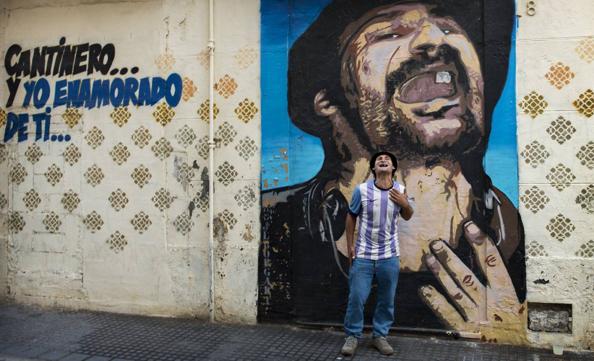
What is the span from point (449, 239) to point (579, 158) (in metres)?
1.48

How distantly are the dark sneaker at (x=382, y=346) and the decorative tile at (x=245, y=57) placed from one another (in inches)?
130

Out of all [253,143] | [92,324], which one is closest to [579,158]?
[253,143]

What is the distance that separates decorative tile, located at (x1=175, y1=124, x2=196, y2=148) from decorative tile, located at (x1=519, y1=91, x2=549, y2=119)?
3.64m

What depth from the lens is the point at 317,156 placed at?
5957mm

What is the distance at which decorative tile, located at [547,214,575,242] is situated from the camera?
5277mm

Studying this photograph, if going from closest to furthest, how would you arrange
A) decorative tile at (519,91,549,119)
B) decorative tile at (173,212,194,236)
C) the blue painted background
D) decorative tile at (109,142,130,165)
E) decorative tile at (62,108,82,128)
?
decorative tile at (519,91,549,119) → the blue painted background → decorative tile at (173,212,194,236) → decorative tile at (109,142,130,165) → decorative tile at (62,108,82,128)

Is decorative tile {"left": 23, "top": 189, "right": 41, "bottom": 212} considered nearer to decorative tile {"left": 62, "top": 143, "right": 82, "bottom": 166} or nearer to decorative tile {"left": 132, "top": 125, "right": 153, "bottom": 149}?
decorative tile {"left": 62, "top": 143, "right": 82, "bottom": 166}

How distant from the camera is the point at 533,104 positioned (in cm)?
538

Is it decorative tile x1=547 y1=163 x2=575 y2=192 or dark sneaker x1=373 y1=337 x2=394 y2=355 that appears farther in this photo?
decorative tile x1=547 y1=163 x2=575 y2=192

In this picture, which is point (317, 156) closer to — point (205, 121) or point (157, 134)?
point (205, 121)

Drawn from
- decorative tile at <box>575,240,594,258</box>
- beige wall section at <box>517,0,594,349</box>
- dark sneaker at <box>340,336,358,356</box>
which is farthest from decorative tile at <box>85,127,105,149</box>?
decorative tile at <box>575,240,594,258</box>

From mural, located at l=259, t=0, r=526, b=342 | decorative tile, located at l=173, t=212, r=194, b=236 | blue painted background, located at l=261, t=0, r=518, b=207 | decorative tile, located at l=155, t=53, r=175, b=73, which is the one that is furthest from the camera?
decorative tile, located at l=155, t=53, r=175, b=73

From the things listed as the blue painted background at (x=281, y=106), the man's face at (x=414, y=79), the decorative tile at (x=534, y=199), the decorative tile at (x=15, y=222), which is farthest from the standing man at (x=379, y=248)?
the decorative tile at (x=15, y=222)

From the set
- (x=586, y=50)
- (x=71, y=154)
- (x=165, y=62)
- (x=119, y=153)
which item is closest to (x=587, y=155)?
(x=586, y=50)
